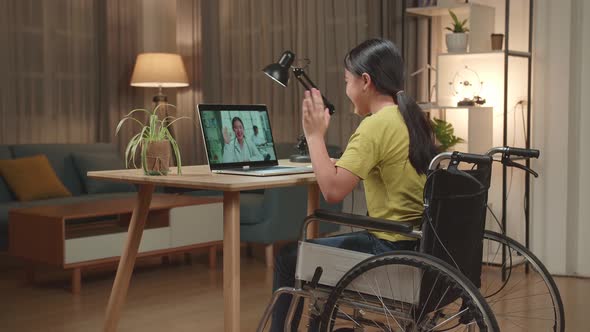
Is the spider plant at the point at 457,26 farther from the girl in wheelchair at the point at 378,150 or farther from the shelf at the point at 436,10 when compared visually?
the girl in wheelchair at the point at 378,150

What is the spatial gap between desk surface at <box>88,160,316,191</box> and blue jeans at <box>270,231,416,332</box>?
0.23 meters

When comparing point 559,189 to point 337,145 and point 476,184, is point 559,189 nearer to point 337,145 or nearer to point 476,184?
point 337,145

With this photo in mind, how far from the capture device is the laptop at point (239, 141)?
9.38 feet

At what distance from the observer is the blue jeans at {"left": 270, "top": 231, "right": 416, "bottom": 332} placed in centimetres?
228

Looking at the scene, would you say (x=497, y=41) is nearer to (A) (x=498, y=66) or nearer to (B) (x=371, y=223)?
(A) (x=498, y=66)

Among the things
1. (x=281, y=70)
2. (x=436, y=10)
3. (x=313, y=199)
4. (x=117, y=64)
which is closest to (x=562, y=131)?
(x=436, y=10)

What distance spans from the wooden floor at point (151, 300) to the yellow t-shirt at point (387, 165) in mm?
1304

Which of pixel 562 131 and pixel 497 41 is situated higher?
pixel 497 41

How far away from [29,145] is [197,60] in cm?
183

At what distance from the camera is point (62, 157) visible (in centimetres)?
567

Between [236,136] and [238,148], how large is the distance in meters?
0.05

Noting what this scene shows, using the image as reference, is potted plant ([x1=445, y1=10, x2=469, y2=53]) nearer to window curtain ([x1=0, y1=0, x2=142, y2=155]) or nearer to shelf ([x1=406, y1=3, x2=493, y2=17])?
shelf ([x1=406, y1=3, x2=493, y2=17])

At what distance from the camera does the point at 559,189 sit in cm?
449

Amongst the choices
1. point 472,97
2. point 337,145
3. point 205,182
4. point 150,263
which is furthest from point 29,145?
point 205,182
